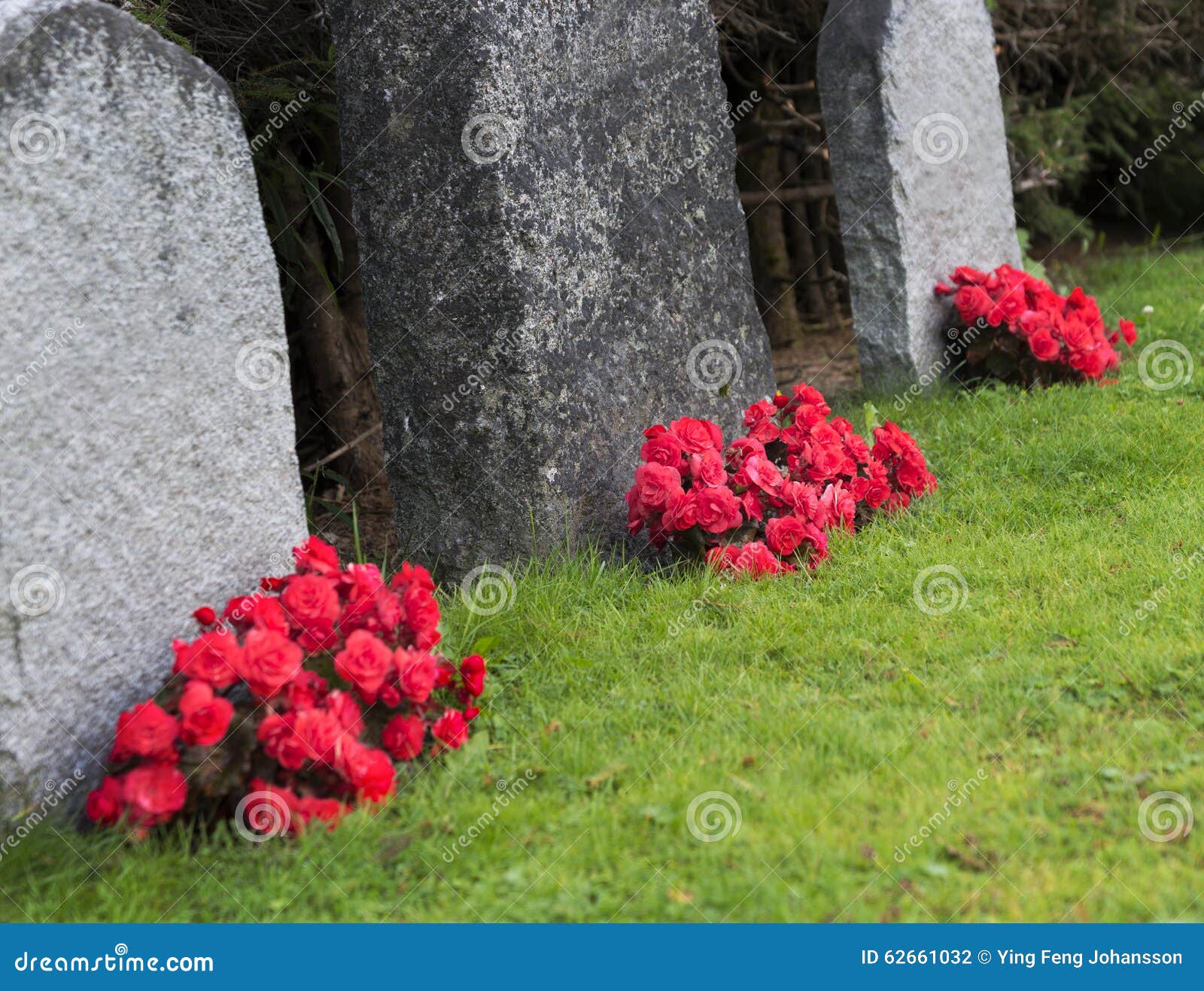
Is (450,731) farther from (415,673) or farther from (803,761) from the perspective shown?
(803,761)

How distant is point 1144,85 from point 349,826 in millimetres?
8159

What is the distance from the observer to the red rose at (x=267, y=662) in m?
2.50

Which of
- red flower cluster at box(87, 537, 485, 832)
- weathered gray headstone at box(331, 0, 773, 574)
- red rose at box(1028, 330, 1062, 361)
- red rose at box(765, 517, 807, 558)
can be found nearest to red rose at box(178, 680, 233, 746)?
red flower cluster at box(87, 537, 485, 832)

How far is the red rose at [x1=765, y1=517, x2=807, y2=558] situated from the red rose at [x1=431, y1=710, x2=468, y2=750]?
1.25m

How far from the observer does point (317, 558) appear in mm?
2844

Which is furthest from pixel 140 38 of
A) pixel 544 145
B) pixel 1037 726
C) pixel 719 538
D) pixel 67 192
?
pixel 1037 726

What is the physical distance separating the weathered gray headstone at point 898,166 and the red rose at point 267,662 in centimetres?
346

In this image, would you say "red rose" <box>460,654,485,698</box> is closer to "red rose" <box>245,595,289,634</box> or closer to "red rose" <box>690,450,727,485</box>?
"red rose" <box>245,595,289,634</box>

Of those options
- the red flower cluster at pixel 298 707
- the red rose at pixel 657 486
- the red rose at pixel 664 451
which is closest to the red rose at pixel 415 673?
the red flower cluster at pixel 298 707

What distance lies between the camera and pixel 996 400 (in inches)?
197

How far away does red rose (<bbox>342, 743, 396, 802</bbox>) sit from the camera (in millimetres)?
2518

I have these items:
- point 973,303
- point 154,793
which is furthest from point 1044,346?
point 154,793

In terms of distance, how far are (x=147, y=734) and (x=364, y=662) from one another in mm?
446

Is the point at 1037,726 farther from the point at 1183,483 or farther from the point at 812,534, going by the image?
the point at 1183,483
